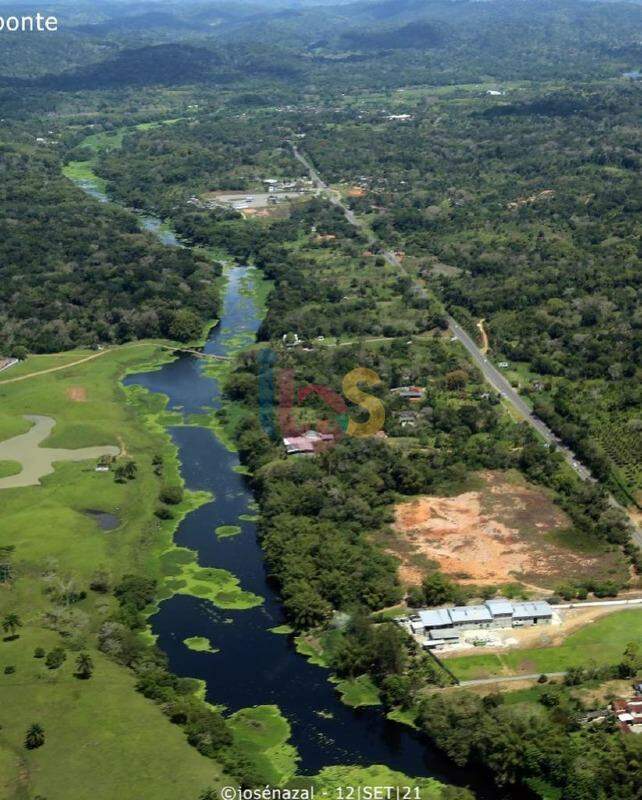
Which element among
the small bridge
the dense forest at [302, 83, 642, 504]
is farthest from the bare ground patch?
the small bridge

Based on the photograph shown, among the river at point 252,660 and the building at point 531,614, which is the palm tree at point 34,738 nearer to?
the river at point 252,660

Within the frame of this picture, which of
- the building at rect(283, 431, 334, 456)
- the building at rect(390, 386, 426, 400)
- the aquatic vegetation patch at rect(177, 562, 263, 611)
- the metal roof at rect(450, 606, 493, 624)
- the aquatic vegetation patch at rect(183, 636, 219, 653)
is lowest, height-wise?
the aquatic vegetation patch at rect(183, 636, 219, 653)

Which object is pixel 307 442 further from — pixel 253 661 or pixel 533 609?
pixel 533 609

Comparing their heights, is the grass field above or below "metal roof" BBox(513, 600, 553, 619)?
above

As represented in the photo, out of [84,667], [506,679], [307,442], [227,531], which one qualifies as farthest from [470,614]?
[307,442]

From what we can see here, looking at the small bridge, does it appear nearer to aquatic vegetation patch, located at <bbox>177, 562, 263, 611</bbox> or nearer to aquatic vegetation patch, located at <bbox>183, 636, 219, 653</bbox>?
aquatic vegetation patch, located at <bbox>177, 562, 263, 611</bbox>

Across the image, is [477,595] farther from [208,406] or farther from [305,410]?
[208,406]
